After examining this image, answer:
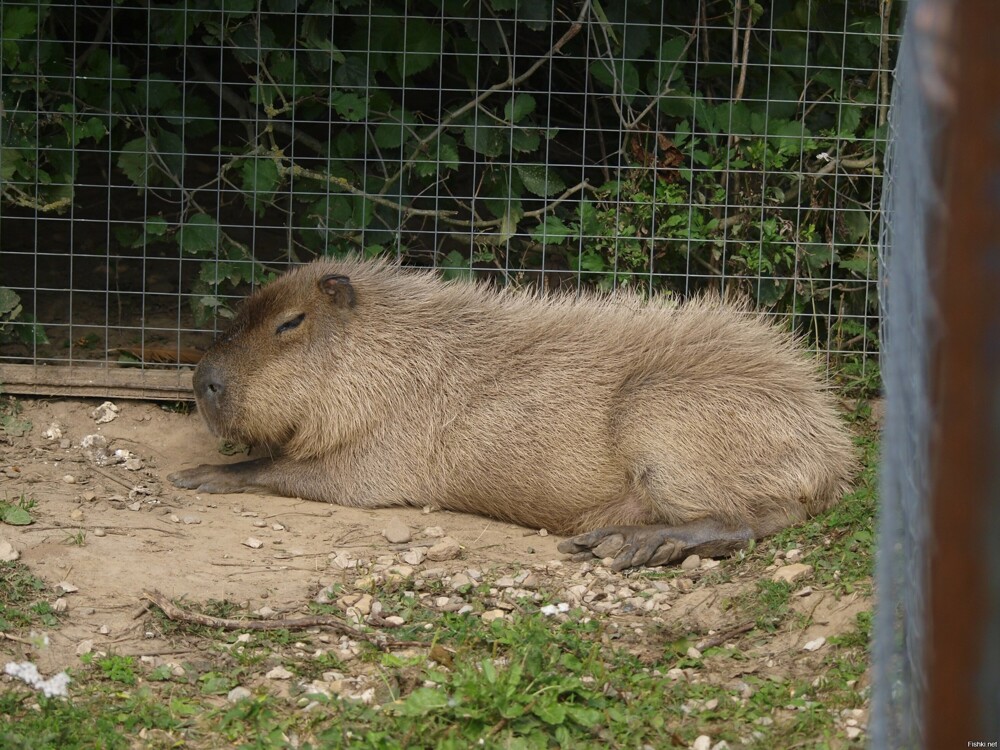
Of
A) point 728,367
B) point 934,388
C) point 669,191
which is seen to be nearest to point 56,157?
point 669,191

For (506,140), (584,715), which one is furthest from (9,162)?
(584,715)

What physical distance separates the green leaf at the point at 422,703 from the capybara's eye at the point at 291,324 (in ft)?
7.93

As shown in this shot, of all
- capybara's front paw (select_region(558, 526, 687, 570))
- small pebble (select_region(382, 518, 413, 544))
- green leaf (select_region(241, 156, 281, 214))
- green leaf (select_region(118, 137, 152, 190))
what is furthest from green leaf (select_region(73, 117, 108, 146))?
capybara's front paw (select_region(558, 526, 687, 570))

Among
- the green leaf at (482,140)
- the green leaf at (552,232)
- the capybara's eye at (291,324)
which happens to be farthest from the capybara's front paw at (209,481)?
the green leaf at (482,140)

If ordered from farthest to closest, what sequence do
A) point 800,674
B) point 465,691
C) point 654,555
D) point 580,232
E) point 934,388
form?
point 580,232 → point 654,555 → point 800,674 → point 465,691 → point 934,388

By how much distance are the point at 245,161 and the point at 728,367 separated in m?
2.75

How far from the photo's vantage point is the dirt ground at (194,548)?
3590 millimetres

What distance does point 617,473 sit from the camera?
15.4 feet

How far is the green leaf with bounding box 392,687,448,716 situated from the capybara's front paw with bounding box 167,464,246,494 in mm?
2327

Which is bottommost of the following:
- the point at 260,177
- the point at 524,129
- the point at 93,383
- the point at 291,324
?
the point at 93,383

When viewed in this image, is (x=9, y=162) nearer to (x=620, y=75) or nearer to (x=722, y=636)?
(x=620, y=75)

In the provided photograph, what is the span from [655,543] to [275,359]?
1.80m

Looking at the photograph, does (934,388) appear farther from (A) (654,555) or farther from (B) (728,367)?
(B) (728,367)

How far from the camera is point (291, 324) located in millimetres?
5047
